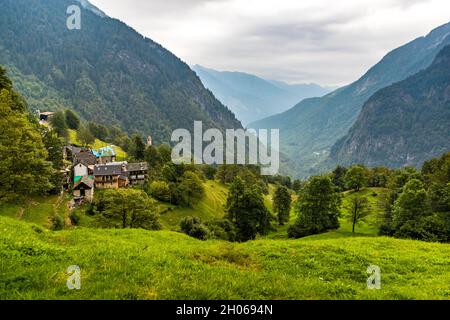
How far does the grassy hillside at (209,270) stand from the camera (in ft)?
38.2

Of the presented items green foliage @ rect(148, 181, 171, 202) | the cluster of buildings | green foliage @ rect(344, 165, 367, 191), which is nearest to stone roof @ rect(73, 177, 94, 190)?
the cluster of buildings

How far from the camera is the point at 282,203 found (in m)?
78.1

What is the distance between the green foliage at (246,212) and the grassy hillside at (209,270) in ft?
122

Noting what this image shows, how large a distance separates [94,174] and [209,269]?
74470 mm

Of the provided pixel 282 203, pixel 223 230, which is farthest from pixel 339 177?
pixel 223 230

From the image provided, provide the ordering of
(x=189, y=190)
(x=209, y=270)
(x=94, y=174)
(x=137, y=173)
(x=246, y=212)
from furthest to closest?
(x=137, y=173) → (x=189, y=190) → (x=94, y=174) → (x=246, y=212) → (x=209, y=270)

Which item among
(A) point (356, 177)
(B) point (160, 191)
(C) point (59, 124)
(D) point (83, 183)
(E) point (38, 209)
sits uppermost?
(C) point (59, 124)

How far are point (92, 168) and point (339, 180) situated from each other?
288 ft

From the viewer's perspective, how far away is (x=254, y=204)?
61562 mm

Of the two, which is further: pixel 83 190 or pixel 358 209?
pixel 83 190

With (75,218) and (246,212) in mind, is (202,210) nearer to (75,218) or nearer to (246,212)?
(246,212)

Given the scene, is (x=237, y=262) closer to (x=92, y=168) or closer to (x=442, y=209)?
(x=442, y=209)

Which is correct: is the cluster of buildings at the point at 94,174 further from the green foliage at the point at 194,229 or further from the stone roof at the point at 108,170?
the green foliage at the point at 194,229

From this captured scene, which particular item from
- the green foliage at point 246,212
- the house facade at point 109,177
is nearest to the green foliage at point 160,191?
the house facade at point 109,177
